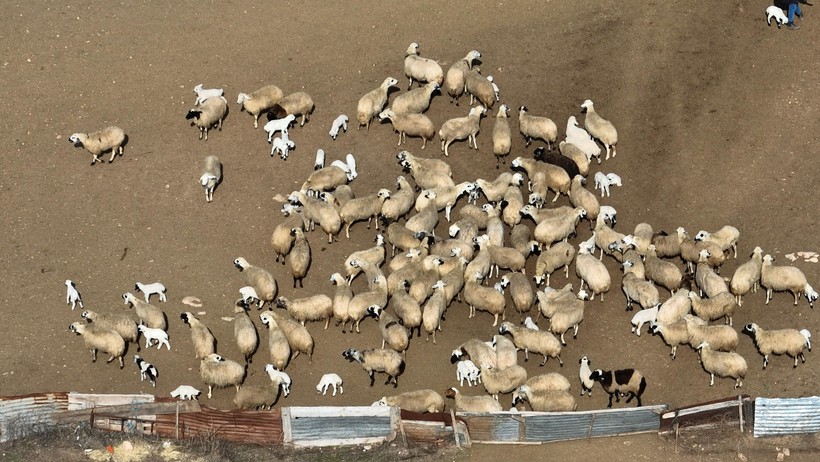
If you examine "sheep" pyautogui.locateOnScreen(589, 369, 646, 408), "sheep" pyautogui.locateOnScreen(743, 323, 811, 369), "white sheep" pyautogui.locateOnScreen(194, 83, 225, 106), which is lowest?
"sheep" pyautogui.locateOnScreen(589, 369, 646, 408)

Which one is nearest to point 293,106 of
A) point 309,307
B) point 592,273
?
point 309,307

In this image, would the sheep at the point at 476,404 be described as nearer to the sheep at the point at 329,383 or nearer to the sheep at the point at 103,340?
the sheep at the point at 329,383

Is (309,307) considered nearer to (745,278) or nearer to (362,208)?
(362,208)

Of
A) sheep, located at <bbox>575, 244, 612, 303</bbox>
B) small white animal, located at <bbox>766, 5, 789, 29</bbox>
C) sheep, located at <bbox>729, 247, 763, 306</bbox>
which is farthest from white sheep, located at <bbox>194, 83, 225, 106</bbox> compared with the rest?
small white animal, located at <bbox>766, 5, 789, 29</bbox>

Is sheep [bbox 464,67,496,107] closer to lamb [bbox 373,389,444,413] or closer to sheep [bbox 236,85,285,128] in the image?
sheep [bbox 236,85,285,128]

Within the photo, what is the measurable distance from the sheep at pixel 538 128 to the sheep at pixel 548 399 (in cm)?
812

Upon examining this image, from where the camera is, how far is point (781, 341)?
2422cm

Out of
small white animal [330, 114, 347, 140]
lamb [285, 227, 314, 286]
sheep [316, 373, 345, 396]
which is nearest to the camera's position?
sheep [316, 373, 345, 396]

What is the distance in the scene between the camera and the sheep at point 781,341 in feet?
79.3

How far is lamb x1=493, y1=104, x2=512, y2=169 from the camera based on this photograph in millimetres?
29128

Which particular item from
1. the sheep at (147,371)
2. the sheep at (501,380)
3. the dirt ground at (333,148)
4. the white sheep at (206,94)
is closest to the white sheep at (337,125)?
the dirt ground at (333,148)

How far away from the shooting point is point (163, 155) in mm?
29406

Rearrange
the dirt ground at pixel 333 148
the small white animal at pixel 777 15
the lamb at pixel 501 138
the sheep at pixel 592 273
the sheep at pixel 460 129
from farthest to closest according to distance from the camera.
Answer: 1. the small white animal at pixel 777 15
2. the sheep at pixel 460 129
3. the lamb at pixel 501 138
4. the sheep at pixel 592 273
5. the dirt ground at pixel 333 148

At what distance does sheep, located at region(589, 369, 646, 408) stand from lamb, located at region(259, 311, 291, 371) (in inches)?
226
